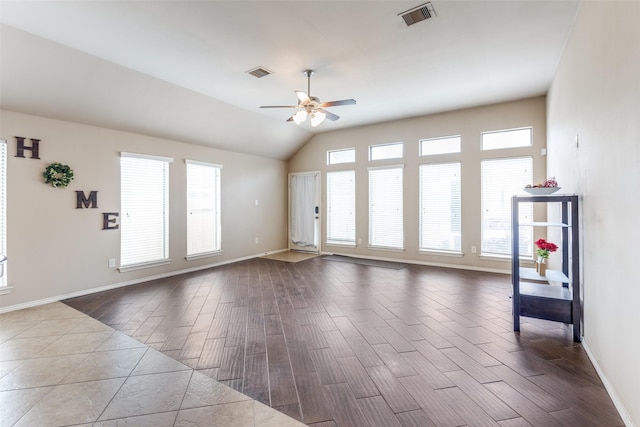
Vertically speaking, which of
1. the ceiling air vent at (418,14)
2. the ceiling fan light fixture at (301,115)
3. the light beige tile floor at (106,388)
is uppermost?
the ceiling air vent at (418,14)

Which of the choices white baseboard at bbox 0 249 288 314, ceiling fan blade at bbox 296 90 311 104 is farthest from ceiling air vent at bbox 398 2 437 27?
white baseboard at bbox 0 249 288 314

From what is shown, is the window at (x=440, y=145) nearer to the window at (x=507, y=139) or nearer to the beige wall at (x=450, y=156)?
the beige wall at (x=450, y=156)

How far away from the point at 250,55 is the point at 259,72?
44 cm

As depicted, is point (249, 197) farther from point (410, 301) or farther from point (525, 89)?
point (525, 89)

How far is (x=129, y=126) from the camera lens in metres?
4.59

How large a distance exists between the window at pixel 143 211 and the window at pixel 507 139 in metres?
5.81

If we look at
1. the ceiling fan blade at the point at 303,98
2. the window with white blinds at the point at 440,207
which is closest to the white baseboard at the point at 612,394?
the window with white blinds at the point at 440,207

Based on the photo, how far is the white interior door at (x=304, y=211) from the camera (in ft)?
24.5

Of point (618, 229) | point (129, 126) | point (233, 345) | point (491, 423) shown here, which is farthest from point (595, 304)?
point (129, 126)

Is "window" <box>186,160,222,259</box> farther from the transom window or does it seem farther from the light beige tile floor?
the transom window

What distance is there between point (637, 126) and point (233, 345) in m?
3.17

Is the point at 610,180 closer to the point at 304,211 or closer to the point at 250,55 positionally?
the point at 250,55

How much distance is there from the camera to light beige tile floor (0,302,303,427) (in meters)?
1.74

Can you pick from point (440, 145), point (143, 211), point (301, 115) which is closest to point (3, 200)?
point (143, 211)
